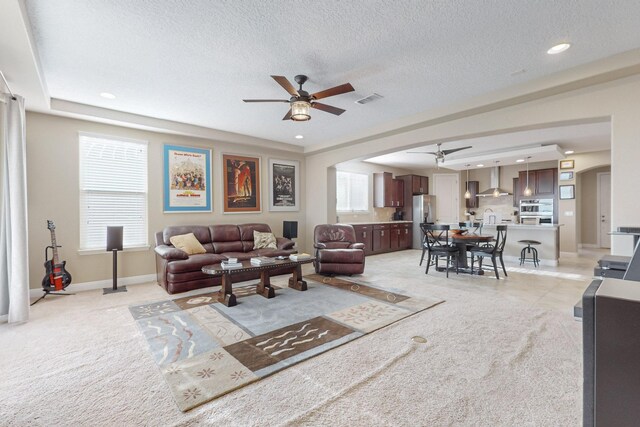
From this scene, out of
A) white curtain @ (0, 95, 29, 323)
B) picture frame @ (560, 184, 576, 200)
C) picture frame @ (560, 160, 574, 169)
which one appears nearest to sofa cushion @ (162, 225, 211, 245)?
white curtain @ (0, 95, 29, 323)

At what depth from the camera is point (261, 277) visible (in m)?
4.31

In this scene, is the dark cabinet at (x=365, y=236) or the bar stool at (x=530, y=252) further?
the dark cabinet at (x=365, y=236)

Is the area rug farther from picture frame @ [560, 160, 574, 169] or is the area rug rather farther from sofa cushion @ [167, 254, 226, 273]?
picture frame @ [560, 160, 574, 169]

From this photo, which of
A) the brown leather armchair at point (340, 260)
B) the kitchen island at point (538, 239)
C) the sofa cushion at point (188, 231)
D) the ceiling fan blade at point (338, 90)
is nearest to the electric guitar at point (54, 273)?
the sofa cushion at point (188, 231)

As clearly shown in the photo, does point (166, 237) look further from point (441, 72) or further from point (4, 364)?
point (441, 72)

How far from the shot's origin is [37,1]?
216 cm

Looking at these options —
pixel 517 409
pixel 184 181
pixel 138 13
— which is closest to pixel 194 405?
pixel 517 409

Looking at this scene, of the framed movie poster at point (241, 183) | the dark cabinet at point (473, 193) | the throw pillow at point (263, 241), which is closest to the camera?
the throw pillow at point (263, 241)

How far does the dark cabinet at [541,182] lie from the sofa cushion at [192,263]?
8.69 meters

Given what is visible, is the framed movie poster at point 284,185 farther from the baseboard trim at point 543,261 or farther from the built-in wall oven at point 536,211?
the built-in wall oven at point 536,211

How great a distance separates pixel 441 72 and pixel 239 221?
4.75 metres

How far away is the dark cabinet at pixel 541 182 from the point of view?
26.1 feet

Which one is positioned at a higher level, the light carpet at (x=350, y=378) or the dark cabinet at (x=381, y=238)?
the dark cabinet at (x=381, y=238)

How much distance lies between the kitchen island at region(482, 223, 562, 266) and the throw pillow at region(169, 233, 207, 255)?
21.2ft
